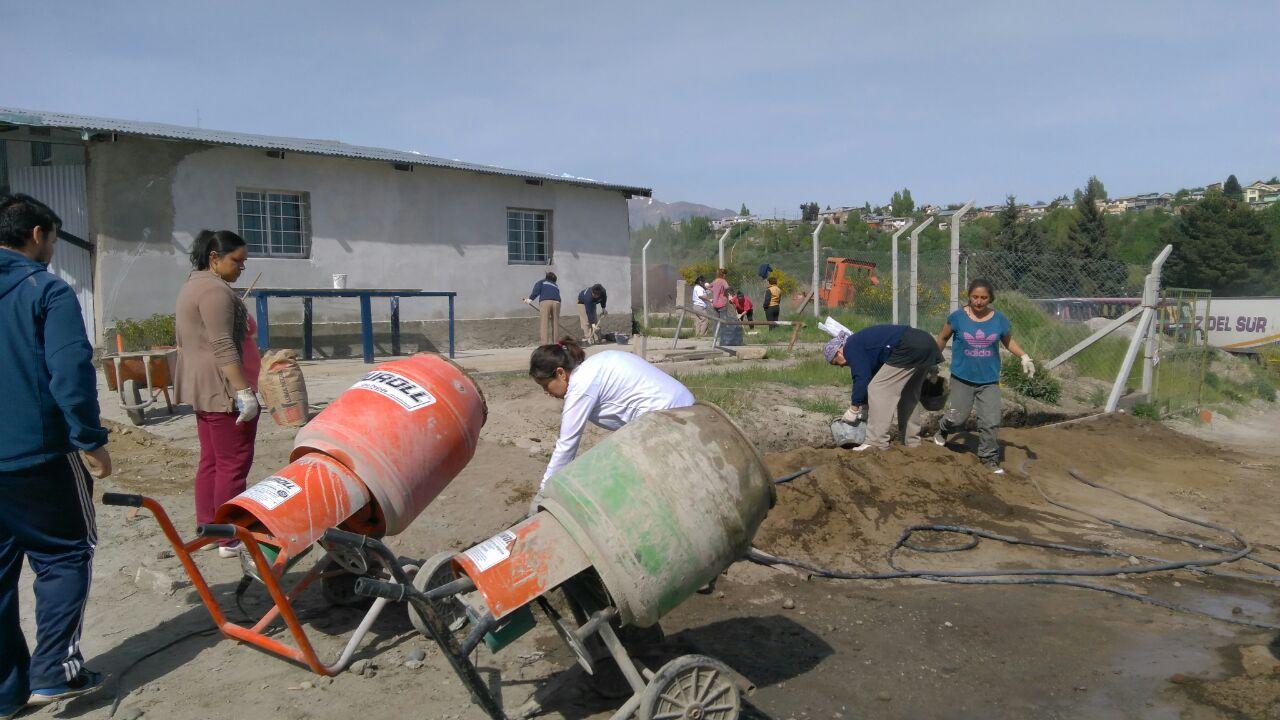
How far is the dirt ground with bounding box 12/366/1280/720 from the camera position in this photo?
3363mm

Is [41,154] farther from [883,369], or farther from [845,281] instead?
[845,281]

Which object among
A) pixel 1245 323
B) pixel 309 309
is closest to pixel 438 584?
pixel 309 309

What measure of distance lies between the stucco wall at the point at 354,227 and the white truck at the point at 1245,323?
39.6 ft

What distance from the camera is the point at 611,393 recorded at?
3.67m

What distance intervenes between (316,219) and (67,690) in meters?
12.0

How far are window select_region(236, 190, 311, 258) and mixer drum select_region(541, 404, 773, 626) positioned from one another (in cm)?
1224

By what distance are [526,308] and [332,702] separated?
1413 cm

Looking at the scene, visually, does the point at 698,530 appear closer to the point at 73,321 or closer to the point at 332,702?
the point at 332,702

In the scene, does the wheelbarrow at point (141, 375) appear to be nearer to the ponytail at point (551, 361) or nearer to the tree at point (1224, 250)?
the ponytail at point (551, 361)

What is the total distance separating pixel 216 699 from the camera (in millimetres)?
3287

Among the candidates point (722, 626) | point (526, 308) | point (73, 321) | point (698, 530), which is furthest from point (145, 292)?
point (698, 530)

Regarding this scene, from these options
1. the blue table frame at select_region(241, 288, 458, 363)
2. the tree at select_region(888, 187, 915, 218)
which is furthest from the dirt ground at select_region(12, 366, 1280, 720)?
the tree at select_region(888, 187, 915, 218)

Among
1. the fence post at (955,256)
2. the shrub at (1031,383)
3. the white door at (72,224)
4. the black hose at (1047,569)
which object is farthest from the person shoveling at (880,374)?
the white door at (72,224)

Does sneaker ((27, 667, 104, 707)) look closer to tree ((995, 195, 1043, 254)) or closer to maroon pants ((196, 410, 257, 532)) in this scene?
maroon pants ((196, 410, 257, 532))
